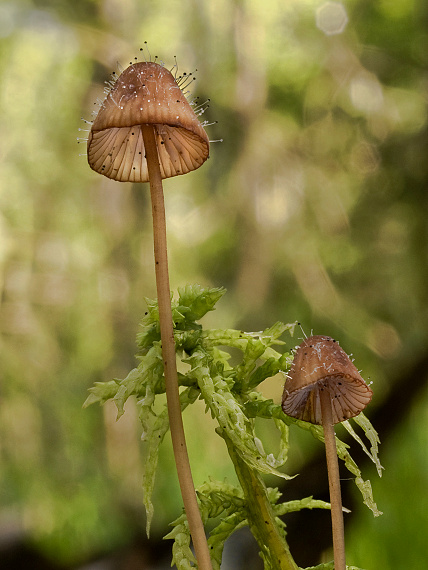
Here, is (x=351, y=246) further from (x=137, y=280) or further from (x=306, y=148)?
(x=137, y=280)

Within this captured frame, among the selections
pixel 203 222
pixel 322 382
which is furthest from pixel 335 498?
pixel 203 222

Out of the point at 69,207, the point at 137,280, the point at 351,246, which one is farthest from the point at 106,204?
the point at 351,246

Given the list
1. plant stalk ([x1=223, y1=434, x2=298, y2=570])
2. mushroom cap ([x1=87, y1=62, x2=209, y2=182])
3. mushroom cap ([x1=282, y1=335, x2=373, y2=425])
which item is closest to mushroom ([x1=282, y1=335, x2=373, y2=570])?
mushroom cap ([x1=282, y1=335, x2=373, y2=425])

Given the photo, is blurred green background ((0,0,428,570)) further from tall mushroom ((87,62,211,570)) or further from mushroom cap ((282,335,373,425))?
tall mushroom ((87,62,211,570))

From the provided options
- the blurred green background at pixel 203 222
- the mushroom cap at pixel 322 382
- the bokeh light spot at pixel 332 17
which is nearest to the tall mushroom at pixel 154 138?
the mushroom cap at pixel 322 382

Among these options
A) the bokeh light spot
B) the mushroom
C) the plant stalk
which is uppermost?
the bokeh light spot
